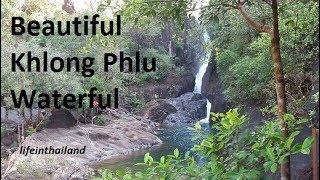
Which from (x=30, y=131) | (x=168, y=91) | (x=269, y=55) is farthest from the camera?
(x=168, y=91)

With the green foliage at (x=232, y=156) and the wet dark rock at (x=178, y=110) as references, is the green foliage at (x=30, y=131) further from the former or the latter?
the green foliage at (x=232, y=156)

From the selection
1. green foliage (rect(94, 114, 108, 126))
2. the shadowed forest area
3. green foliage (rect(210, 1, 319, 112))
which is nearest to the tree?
the shadowed forest area

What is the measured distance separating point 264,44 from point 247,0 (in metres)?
7.52

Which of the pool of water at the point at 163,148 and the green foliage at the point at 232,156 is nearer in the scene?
the green foliage at the point at 232,156

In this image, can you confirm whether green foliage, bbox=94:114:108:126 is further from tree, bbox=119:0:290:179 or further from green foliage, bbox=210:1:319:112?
tree, bbox=119:0:290:179

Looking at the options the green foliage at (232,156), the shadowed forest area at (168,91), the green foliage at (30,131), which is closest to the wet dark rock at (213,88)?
the shadowed forest area at (168,91)

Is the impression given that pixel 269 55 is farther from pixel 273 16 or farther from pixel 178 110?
pixel 178 110

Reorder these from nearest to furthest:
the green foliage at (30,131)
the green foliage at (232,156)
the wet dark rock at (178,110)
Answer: the green foliage at (232,156) < the green foliage at (30,131) < the wet dark rock at (178,110)

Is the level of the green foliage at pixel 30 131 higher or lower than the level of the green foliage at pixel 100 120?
higher

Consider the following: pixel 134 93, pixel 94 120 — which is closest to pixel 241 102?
pixel 94 120

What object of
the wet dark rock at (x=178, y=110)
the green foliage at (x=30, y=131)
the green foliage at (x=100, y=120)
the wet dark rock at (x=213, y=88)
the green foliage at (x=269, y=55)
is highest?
the green foliage at (x=269, y=55)

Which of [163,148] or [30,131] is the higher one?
[30,131]

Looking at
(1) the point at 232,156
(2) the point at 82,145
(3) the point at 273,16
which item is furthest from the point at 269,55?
(2) the point at 82,145

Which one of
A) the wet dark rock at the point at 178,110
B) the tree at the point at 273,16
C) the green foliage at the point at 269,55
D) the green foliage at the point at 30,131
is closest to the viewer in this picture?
the tree at the point at 273,16
